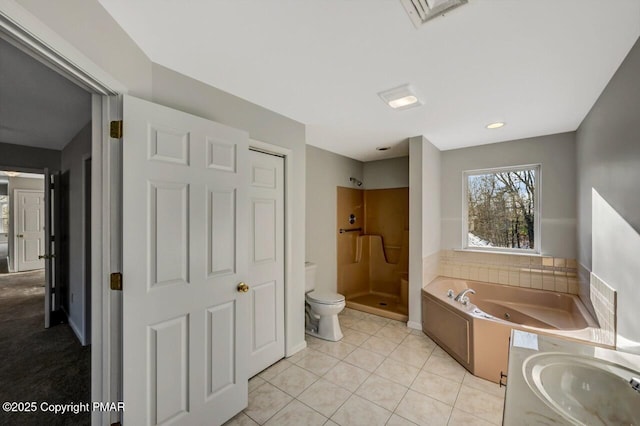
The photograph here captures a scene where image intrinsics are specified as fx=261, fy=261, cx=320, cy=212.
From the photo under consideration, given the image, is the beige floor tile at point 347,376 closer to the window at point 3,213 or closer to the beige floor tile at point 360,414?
the beige floor tile at point 360,414

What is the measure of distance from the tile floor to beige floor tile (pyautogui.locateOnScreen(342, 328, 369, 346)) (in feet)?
0.08

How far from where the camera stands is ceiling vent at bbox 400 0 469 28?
1124 millimetres

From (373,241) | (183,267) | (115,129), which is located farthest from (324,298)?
(115,129)

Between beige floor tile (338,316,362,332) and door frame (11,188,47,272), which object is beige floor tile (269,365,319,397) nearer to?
beige floor tile (338,316,362,332)

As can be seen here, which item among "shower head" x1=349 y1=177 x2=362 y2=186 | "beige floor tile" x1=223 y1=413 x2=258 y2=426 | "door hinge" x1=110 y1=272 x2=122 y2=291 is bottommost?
"beige floor tile" x1=223 y1=413 x2=258 y2=426

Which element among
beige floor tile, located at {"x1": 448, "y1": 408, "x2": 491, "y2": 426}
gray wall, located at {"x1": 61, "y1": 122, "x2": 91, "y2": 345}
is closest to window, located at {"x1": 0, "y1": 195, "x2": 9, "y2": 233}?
gray wall, located at {"x1": 61, "y1": 122, "x2": 91, "y2": 345}

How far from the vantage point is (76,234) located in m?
2.97

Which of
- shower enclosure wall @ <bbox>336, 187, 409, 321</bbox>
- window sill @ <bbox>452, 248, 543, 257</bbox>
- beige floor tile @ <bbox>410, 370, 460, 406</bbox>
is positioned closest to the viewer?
beige floor tile @ <bbox>410, 370, 460, 406</bbox>

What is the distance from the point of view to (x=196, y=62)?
160 centimetres

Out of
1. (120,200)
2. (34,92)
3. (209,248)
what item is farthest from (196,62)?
(34,92)

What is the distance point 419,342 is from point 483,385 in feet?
2.46

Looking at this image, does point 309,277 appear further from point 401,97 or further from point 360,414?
point 401,97

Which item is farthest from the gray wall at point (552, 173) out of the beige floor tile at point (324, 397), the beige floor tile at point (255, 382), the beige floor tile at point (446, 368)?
the beige floor tile at point (255, 382)

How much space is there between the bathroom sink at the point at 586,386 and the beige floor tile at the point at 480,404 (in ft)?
3.21
